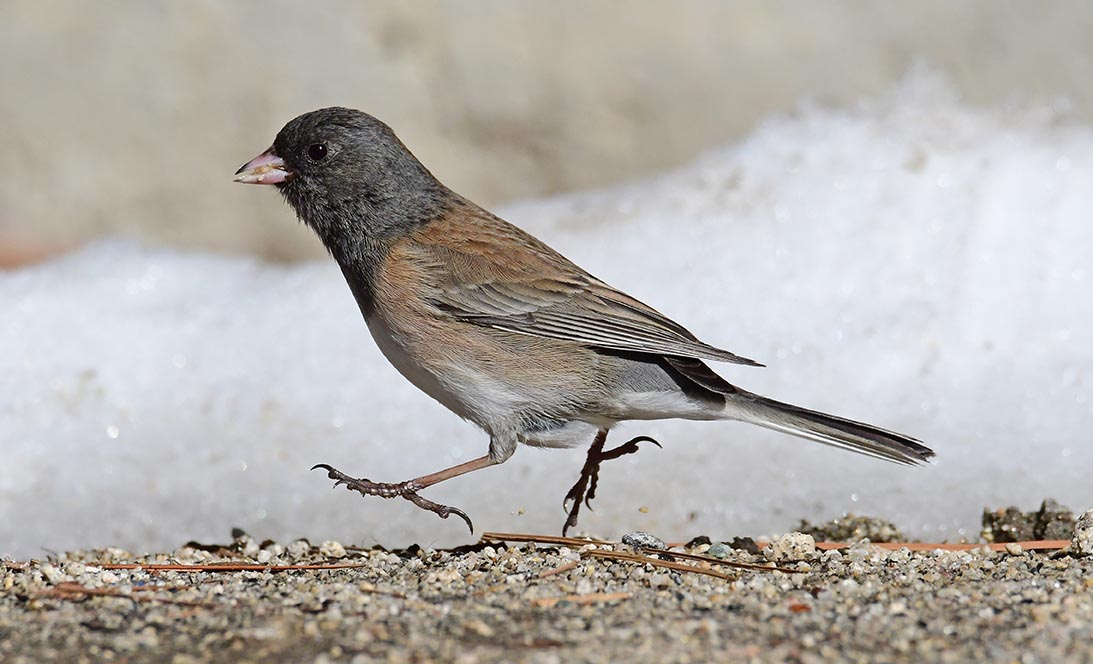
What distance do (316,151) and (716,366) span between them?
80.8 inches

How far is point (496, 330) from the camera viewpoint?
13.0 feet

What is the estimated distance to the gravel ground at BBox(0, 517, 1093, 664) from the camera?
2428 mm

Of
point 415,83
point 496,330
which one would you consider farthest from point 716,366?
point 415,83

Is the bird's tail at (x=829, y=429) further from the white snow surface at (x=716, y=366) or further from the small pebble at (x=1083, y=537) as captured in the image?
the white snow surface at (x=716, y=366)

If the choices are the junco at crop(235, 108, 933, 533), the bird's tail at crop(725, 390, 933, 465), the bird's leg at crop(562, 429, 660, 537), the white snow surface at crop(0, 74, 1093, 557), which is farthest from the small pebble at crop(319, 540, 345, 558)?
the bird's tail at crop(725, 390, 933, 465)

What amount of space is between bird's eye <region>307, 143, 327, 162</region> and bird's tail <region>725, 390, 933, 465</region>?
152cm

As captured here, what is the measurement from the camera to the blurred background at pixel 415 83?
260 inches

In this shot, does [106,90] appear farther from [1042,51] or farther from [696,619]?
[696,619]

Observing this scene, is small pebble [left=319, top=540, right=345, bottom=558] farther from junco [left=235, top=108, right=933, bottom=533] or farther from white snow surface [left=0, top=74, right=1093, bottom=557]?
white snow surface [left=0, top=74, right=1093, bottom=557]

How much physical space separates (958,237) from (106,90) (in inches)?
175

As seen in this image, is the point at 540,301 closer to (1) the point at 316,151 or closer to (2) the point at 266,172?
(1) the point at 316,151

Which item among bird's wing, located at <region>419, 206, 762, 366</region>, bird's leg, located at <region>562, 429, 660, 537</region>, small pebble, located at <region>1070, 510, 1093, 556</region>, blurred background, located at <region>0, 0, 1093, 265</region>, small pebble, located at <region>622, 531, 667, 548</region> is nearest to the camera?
small pebble, located at <region>1070, 510, 1093, 556</region>

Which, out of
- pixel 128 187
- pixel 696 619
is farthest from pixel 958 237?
pixel 128 187

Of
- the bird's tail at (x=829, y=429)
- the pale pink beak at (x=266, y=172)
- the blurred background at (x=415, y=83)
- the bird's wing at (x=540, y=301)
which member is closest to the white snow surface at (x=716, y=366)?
A: the blurred background at (x=415, y=83)
